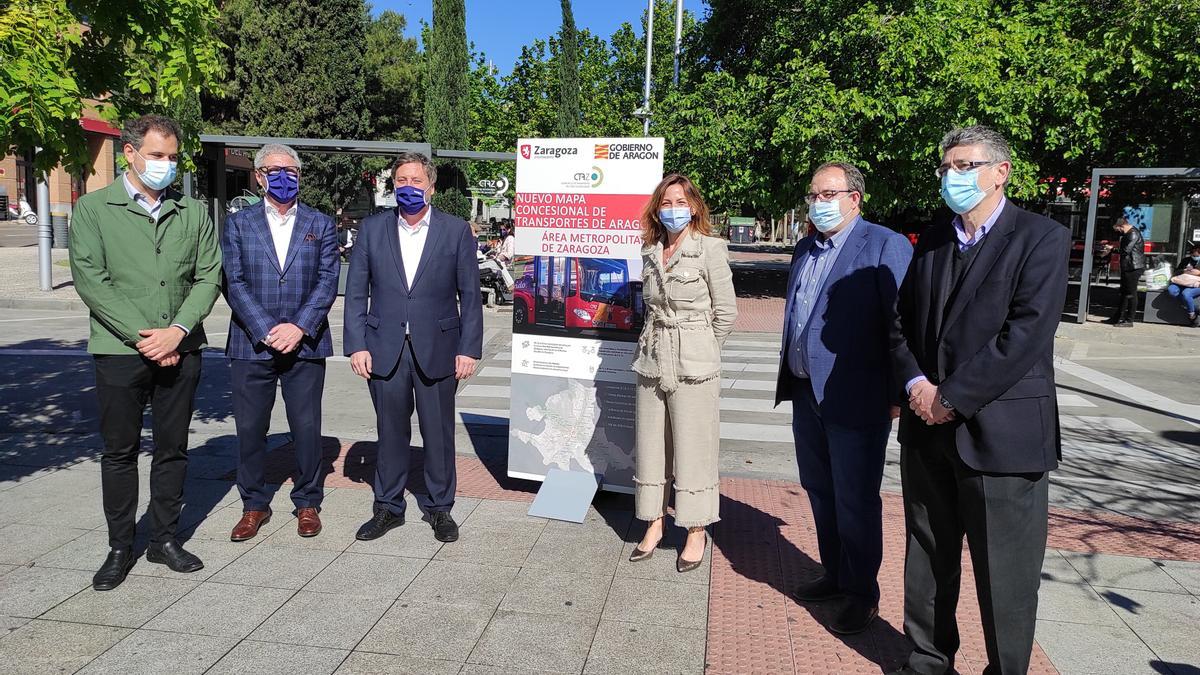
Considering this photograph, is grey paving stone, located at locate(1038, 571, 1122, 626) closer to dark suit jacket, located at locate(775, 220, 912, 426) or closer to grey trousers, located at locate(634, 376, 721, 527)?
dark suit jacket, located at locate(775, 220, 912, 426)

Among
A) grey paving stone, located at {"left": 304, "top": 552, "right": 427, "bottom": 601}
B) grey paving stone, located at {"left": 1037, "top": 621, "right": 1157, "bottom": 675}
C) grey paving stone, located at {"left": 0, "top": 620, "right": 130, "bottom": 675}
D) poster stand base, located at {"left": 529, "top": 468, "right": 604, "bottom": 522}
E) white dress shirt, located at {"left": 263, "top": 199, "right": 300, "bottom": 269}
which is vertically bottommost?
grey paving stone, located at {"left": 304, "top": 552, "right": 427, "bottom": 601}

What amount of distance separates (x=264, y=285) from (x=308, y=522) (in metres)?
1.32

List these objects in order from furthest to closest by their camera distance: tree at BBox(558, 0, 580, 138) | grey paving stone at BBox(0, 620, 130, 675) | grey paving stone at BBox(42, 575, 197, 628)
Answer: tree at BBox(558, 0, 580, 138) → grey paving stone at BBox(42, 575, 197, 628) → grey paving stone at BBox(0, 620, 130, 675)

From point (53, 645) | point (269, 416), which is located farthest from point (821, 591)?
point (53, 645)

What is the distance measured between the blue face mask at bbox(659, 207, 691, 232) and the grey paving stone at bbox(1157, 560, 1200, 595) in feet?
10.0

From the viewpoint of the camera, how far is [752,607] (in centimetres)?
403

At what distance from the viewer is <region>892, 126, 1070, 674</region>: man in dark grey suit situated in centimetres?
286

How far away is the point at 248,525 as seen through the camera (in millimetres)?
4734

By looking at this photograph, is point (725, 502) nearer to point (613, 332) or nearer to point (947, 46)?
point (613, 332)

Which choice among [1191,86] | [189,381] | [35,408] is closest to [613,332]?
[189,381]

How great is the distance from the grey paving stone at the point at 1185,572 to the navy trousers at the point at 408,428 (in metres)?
3.80

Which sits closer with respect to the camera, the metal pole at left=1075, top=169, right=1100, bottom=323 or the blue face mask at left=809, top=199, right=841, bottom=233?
the blue face mask at left=809, top=199, right=841, bottom=233

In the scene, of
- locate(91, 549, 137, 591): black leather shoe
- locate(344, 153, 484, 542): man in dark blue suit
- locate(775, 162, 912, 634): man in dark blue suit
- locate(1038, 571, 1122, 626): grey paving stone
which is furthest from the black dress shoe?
locate(91, 549, 137, 591): black leather shoe

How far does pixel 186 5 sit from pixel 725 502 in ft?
15.1
